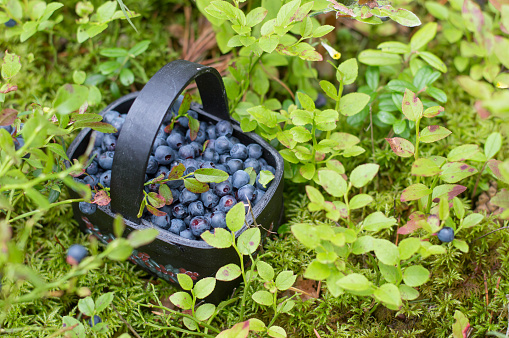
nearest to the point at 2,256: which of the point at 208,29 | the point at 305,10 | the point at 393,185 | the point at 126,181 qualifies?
the point at 126,181

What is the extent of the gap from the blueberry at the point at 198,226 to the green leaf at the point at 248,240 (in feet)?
0.57

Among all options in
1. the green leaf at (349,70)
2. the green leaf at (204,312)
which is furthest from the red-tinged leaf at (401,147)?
the green leaf at (204,312)

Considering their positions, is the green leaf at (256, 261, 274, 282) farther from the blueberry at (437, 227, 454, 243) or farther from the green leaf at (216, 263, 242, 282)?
the blueberry at (437, 227, 454, 243)

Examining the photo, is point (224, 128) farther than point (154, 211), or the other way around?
point (224, 128)

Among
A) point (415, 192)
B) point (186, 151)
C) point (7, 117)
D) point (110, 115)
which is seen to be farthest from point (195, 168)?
point (415, 192)

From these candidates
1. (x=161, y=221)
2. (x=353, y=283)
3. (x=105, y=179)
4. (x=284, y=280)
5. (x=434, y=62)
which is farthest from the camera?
(x=434, y=62)

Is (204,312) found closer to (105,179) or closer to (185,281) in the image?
(185,281)

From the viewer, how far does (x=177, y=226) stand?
149cm

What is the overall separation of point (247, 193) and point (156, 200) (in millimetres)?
324

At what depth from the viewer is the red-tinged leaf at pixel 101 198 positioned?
55.5 inches

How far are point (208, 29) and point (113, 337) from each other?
65.9 inches

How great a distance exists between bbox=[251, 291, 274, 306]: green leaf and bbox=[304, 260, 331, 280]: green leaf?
238mm

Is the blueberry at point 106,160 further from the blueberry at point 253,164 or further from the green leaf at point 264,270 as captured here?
the green leaf at point 264,270

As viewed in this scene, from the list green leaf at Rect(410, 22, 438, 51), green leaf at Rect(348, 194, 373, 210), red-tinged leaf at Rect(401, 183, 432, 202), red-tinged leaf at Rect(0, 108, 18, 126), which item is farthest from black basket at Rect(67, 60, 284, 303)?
green leaf at Rect(410, 22, 438, 51)
